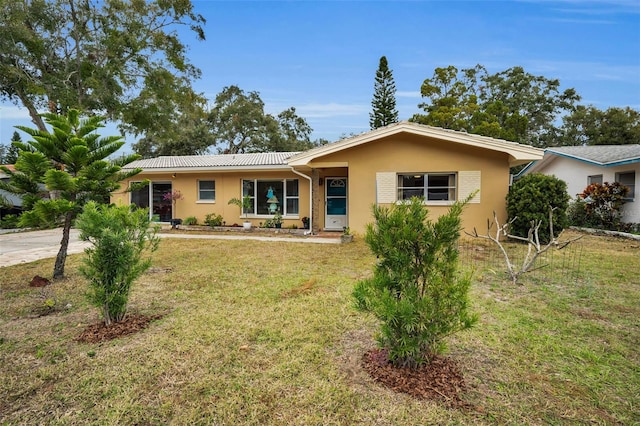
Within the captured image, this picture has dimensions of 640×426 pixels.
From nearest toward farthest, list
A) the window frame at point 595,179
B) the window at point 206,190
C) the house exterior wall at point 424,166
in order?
the house exterior wall at point 424,166, the window at point 206,190, the window frame at point 595,179

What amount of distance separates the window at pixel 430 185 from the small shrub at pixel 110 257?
29.1ft

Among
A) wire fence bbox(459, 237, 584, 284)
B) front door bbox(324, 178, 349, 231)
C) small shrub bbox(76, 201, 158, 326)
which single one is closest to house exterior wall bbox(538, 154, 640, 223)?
wire fence bbox(459, 237, 584, 284)

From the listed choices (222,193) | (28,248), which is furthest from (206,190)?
(28,248)

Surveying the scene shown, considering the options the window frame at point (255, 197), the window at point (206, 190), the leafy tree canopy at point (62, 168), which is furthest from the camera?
the window at point (206, 190)

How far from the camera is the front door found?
44.7 feet

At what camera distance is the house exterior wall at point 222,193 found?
13.9 m

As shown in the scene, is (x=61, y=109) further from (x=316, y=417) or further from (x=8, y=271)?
(x=316, y=417)

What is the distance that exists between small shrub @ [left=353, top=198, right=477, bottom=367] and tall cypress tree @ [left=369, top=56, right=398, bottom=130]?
26.0 metres

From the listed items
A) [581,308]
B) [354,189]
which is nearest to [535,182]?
[354,189]

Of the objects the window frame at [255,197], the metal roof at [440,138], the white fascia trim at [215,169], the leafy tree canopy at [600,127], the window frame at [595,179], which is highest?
the leafy tree canopy at [600,127]

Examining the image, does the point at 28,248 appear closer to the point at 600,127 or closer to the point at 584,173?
the point at 584,173

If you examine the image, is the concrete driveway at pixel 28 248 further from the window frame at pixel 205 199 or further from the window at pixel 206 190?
the window at pixel 206 190

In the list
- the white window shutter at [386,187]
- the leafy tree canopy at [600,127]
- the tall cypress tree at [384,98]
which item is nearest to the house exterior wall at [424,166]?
the white window shutter at [386,187]

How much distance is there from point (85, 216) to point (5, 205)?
3680mm
